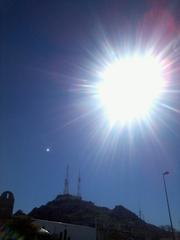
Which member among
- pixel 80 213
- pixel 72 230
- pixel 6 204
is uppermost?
pixel 80 213

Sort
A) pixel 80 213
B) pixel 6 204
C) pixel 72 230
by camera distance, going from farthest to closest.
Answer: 1. pixel 80 213
2. pixel 72 230
3. pixel 6 204

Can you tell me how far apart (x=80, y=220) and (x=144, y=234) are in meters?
38.1

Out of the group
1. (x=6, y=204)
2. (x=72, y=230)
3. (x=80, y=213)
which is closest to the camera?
(x=6, y=204)

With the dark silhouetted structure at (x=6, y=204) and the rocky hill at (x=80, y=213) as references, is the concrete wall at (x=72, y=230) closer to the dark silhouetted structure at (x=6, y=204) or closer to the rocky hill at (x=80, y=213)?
the dark silhouetted structure at (x=6, y=204)

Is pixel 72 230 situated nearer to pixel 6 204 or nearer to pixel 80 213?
pixel 6 204

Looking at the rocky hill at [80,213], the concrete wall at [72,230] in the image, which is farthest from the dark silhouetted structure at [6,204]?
the rocky hill at [80,213]

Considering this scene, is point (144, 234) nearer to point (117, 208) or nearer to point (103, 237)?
point (103, 237)

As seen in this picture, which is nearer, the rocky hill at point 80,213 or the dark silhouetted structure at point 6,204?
the dark silhouetted structure at point 6,204

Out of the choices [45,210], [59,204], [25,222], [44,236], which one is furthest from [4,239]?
[59,204]

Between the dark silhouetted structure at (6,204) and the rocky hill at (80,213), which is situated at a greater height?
the rocky hill at (80,213)

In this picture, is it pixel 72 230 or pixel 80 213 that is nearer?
pixel 72 230

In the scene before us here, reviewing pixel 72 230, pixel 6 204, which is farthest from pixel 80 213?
pixel 6 204

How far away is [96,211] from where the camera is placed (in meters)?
156

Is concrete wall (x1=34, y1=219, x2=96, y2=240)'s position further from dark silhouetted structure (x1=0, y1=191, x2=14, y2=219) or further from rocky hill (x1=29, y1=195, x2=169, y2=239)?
rocky hill (x1=29, y1=195, x2=169, y2=239)
